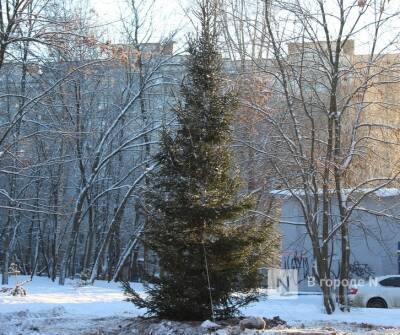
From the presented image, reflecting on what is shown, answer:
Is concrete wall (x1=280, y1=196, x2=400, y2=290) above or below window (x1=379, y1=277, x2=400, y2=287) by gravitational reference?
above

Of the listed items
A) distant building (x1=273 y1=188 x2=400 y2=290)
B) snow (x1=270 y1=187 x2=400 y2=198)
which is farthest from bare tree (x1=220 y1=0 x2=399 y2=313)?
distant building (x1=273 y1=188 x2=400 y2=290)

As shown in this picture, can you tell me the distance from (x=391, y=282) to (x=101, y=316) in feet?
35.8

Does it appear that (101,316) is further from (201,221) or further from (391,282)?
(391,282)

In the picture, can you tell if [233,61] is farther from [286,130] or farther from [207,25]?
[207,25]

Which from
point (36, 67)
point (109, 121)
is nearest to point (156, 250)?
point (36, 67)

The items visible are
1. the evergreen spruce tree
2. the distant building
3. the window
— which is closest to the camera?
the evergreen spruce tree

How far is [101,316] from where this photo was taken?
1309 centimetres

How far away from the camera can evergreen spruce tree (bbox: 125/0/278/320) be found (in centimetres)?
1062

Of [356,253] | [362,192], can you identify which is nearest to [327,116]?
[362,192]

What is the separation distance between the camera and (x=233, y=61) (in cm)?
1964

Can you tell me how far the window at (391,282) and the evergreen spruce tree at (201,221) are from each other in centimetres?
1003

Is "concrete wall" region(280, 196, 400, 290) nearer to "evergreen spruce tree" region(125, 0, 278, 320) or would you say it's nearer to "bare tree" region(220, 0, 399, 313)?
"bare tree" region(220, 0, 399, 313)

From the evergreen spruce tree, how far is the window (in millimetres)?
10025

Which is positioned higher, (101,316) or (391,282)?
(391,282)
